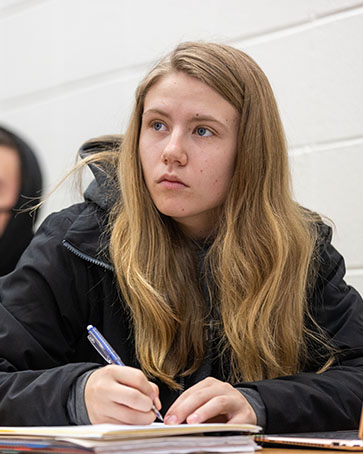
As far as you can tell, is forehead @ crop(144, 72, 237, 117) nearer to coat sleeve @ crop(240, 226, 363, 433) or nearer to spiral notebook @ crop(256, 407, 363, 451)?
coat sleeve @ crop(240, 226, 363, 433)

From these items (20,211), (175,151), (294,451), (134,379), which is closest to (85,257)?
(175,151)

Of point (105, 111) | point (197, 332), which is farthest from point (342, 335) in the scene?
point (105, 111)

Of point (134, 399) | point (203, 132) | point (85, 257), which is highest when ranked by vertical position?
point (203, 132)

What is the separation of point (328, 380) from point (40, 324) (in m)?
0.55

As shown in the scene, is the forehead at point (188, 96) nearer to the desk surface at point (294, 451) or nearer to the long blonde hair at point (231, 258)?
the long blonde hair at point (231, 258)

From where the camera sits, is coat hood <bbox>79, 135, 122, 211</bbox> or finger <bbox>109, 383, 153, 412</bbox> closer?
finger <bbox>109, 383, 153, 412</bbox>

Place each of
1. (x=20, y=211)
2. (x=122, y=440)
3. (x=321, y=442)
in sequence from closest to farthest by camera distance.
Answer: (x=122, y=440) → (x=321, y=442) → (x=20, y=211)

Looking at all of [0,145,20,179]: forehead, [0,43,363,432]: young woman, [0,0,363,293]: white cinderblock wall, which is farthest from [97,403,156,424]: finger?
[0,145,20,179]: forehead

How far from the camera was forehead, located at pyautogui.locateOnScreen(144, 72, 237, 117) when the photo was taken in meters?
1.52

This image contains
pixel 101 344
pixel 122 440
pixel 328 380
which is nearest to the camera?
pixel 122 440

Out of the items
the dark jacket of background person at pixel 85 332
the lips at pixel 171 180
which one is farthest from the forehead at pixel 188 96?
the dark jacket of background person at pixel 85 332

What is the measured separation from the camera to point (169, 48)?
7.95 feet

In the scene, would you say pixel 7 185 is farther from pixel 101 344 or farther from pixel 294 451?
pixel 294 451

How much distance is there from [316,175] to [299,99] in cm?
21
